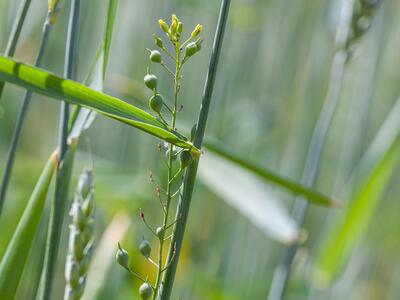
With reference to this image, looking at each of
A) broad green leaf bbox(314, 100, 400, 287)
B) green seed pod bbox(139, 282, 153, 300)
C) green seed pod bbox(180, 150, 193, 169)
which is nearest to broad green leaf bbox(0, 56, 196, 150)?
green seed pod bbox(180, 150, 193, 169)

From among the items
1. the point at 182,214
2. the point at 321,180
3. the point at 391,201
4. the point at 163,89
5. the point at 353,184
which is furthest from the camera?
the point at 321,180

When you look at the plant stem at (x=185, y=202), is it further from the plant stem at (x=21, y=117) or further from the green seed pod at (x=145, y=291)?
the plant stem at (x=21, y=117)

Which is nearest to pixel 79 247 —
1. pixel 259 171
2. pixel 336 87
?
pixel 259 171

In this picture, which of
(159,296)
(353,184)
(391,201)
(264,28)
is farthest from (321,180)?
(159,296)

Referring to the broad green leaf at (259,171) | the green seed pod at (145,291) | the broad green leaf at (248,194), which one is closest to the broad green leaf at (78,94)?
the green seed pod at (145,291)

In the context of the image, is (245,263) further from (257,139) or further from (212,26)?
(212,26)

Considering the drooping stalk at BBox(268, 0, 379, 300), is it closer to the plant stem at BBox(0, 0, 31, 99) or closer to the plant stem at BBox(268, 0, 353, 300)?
the plant stem at BBox(268, 0, 353, 300)
